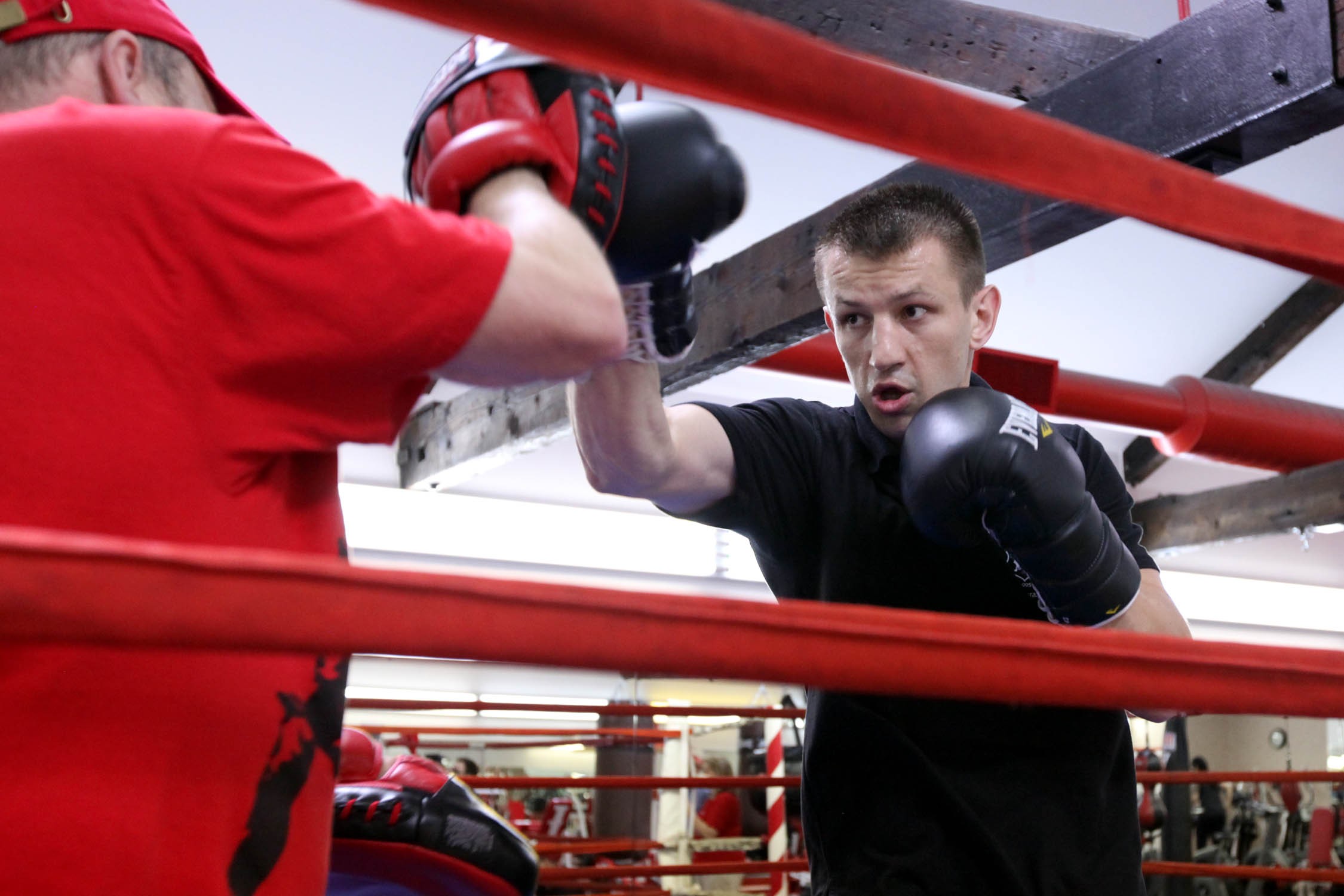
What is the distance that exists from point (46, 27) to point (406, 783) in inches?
31.3

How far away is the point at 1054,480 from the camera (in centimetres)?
116

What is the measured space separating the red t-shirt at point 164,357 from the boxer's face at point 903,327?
844 millimetres

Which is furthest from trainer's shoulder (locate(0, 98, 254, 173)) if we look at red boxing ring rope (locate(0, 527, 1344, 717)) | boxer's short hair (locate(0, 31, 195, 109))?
red boxing ring rope (locate(0, 527, 1344, 717))

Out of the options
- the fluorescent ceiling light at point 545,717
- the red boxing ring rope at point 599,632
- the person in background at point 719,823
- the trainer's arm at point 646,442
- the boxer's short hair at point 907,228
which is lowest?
the person in background at point 719,823

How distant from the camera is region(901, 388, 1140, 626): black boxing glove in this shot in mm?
1155

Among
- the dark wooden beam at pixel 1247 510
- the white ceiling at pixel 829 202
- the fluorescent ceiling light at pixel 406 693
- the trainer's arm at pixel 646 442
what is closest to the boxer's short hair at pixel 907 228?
the trainer's arm at pixel 646 442

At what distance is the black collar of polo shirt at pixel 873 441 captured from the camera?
1.45 meters

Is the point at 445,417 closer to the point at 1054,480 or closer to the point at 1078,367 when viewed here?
the point at 1078,367

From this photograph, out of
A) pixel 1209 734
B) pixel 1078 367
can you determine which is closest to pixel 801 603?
pixel 1078 367

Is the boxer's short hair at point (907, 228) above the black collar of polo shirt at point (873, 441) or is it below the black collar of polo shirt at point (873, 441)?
above

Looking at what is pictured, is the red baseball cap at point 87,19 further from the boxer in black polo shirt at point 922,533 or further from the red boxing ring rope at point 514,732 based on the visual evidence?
the red boxing ring rope at point 514,732

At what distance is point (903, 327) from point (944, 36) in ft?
4.40

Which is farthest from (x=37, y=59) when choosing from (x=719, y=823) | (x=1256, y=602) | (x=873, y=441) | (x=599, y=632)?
(x=1256, y=602)

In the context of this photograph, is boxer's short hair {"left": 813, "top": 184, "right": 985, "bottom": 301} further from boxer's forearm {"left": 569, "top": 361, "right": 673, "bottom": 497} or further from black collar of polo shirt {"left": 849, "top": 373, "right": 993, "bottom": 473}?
boxer's forearm {"left": 569, "top": 361, "right": 673, "bottom": 497}
